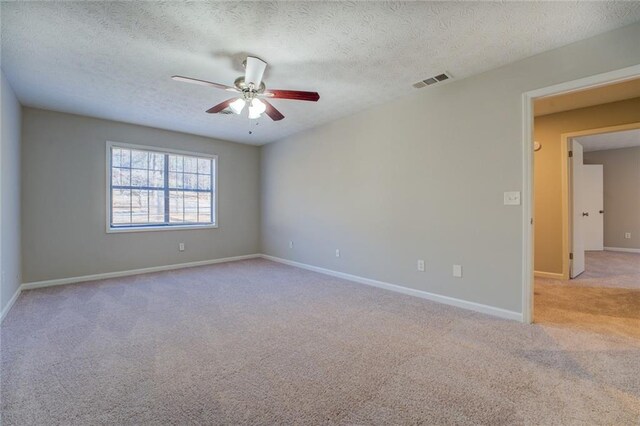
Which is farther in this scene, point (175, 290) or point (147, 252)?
point (147, 252)

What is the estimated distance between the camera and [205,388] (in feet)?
5.57

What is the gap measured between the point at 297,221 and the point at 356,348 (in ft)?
10.7

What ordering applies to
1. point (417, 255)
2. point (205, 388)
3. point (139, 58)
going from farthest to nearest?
point (417, 255) < point (139, 58) < point (205, 388)

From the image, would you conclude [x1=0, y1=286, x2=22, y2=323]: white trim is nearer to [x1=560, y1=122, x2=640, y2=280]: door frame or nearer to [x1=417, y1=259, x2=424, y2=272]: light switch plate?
[x1=417, y1=259, x2=424, y2=272]: light switch plate

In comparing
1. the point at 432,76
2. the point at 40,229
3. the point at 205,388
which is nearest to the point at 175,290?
the point at 40,229

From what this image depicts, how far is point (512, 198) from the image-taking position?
2719 millimetres

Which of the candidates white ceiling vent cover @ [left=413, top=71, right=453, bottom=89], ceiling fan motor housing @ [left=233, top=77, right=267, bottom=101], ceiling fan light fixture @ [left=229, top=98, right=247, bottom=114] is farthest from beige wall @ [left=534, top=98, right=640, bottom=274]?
ceiling fan light fixture @ [left=229, top=98, right=247, bottom=114]

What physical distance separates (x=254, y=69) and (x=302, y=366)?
2.41 m

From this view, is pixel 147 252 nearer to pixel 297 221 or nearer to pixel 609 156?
pixel 297 221

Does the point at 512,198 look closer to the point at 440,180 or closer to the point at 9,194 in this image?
the point at 440,180

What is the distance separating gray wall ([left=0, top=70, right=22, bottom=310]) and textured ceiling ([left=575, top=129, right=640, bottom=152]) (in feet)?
27.6

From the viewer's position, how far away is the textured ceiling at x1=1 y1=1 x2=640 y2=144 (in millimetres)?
1973

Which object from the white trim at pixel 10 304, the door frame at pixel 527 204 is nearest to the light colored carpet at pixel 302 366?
the white trim at pixel 10 304

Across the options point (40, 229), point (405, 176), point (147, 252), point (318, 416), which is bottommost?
point (318, 416)
